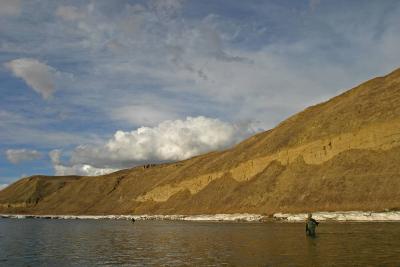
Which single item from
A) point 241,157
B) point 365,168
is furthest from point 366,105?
point 241,157

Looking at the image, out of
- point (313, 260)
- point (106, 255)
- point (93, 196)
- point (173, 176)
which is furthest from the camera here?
point (93, 196)

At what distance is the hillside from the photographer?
7838 centimetres

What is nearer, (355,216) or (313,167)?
(355,216)

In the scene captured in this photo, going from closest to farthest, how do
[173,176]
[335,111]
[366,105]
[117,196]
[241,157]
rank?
[366,105] → [335,111] → [241,157] → [173,176] → [117,196]

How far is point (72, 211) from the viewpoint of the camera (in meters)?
181

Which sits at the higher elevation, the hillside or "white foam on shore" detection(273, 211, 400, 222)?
the hillside

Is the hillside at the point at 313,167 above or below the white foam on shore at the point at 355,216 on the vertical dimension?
above

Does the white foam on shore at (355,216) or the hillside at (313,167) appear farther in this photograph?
the hillside at (313,167)

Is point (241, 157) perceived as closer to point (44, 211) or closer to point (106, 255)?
point (106, 255)

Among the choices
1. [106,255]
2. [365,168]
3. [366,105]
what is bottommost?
[106,255]

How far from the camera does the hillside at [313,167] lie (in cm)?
7838

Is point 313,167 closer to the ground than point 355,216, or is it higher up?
higher up

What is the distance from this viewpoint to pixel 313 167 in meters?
91.9

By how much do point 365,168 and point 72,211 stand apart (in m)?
130
